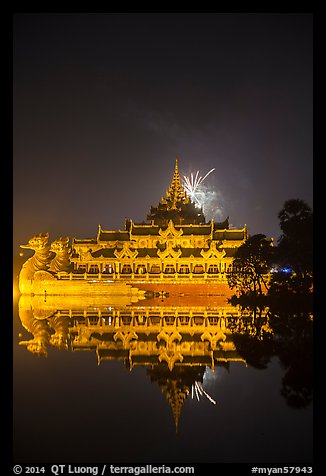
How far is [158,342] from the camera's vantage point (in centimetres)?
1967

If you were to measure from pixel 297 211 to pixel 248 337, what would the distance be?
13.3 metres

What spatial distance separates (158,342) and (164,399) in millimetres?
7751

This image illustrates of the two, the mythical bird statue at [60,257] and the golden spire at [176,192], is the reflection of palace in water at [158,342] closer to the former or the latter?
the mythical bird statue at [60,257]

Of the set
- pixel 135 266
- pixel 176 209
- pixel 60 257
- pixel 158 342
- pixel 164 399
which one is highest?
pixel 176 209

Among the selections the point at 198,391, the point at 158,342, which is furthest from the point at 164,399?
the point at 158,342

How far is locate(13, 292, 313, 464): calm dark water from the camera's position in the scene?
362 inches

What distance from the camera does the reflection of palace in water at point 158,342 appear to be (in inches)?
545

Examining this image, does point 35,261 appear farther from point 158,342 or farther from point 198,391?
point 198,391

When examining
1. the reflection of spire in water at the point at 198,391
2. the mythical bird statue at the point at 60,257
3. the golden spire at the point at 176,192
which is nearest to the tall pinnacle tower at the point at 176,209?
the golden spire at the point at 176,192

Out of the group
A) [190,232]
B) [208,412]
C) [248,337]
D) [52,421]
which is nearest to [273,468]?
[208,412]

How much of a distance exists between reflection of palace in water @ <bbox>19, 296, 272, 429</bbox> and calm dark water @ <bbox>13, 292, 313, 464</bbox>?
0.18 feet

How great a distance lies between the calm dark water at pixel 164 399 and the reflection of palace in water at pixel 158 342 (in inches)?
2.2

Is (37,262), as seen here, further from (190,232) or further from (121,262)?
(190,232)

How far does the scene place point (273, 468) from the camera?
8562 millimetres
